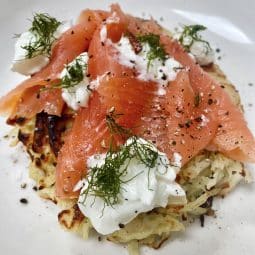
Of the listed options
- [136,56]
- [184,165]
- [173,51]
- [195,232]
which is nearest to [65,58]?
[136,56]

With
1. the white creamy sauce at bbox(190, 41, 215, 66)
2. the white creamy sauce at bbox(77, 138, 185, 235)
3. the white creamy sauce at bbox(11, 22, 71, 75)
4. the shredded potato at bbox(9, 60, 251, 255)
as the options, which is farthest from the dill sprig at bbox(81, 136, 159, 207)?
the white creamy sauce at bbox(190, 41, 215, 66)

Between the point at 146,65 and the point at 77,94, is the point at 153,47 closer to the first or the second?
the point at 146,65

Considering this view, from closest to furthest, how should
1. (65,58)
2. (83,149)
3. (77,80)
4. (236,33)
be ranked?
1. (83,149)
2. (77,80)
3. (65,58)
4. (236,33)

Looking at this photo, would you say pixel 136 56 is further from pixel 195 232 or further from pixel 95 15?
pixel 195 232

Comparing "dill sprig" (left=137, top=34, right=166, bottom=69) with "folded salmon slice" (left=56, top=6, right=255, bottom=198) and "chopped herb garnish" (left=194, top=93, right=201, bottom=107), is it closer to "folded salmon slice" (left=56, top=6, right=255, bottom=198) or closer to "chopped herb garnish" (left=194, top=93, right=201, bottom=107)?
"folded salmon slice" (left=56, top=6, right=255, bottom=198)

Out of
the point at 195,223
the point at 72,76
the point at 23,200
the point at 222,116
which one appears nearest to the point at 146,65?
the point at 72,76

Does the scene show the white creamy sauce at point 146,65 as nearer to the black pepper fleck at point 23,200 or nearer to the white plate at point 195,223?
the white plate at point 195,223

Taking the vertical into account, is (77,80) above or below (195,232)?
above
